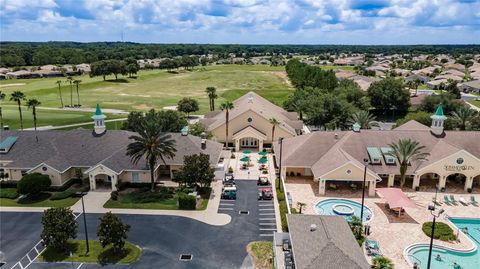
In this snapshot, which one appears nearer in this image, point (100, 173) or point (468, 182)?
point (100, 173)

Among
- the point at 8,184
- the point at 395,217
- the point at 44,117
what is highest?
the point at 44,117

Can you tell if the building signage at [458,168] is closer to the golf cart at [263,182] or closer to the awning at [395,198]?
the awning at [395,198]

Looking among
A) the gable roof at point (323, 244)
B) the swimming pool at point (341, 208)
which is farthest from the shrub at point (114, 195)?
the swimming pool at point (341, 208)

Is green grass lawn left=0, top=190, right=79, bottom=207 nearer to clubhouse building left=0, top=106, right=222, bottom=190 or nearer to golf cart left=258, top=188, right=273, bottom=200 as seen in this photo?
clubhouse building left=0, top=106, right=222, bottom=190

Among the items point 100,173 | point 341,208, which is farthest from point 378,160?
point 100,173

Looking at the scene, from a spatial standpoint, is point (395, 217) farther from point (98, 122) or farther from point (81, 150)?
point (98, 122)

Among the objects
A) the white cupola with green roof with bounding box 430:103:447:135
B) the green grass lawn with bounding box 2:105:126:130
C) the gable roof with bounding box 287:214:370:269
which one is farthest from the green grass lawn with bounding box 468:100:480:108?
the green grass lawn with bounding box 2:105:126:130
